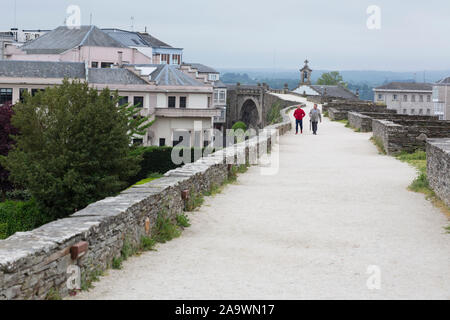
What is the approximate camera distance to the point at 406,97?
140 meters

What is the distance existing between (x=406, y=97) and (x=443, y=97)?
3643cm

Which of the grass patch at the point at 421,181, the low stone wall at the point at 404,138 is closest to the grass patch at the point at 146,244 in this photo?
the grass patch at the point at 421,181

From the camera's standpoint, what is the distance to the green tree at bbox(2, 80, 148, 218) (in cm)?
3350

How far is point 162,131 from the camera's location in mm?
64562

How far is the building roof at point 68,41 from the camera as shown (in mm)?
78938

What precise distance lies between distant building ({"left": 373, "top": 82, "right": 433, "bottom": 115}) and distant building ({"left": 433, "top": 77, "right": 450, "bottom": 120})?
31.1m

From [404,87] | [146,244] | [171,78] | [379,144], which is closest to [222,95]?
[171,78]

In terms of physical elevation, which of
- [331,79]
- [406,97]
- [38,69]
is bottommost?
[406,97]

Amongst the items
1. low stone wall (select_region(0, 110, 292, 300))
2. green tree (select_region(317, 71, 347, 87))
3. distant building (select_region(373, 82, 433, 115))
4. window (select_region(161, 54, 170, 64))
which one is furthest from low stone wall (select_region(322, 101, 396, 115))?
green tree (select_region(317, 71, 347, 87))

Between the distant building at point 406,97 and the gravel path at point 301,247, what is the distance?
415 feet

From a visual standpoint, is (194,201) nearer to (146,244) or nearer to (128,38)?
(146,244)

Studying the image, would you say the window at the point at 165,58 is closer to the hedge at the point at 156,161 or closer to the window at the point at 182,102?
the window at the point at 182,102

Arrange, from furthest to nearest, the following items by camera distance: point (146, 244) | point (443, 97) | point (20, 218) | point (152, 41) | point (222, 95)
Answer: point (222, 95) → point (443, 97) → point (152, 41) → point (20, 218) → point (146, 244)

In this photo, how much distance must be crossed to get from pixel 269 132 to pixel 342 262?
53.9ft
